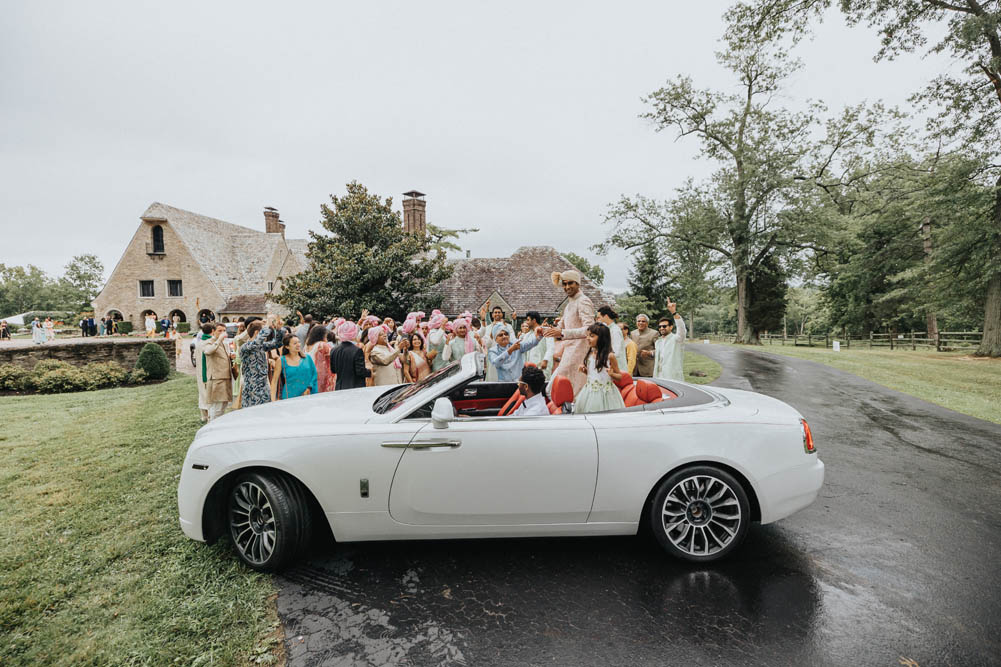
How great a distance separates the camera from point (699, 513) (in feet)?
10.5

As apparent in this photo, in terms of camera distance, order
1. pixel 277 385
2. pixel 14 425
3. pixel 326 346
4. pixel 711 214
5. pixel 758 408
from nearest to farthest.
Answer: pixel 758 408
pixel 277 385
pixel 326 346
pixel 14 425
pixel 711 214

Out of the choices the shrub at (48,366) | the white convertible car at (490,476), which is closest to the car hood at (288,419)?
the white convertible car at (490,476)

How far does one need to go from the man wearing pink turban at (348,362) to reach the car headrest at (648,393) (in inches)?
138

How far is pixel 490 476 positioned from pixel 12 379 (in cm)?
1576

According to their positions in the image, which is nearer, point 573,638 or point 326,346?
point 573,638

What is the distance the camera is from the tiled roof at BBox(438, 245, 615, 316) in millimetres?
27375

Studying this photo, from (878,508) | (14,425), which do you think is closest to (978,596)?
(878,508)

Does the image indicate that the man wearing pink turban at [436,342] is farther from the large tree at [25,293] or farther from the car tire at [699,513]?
the large tree at [25,293]

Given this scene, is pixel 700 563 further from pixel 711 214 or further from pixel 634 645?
pixel 711 214

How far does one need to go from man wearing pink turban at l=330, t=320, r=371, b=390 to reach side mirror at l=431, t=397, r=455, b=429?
9.83ft

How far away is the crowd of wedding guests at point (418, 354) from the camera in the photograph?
526cm

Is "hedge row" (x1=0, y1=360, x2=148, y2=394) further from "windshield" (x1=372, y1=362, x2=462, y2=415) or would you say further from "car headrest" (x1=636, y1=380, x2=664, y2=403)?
"car headrest" (x1=636, y1=380, x2=664, y2=403)

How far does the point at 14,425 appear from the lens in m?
7.93

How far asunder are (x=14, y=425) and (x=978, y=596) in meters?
12.7
